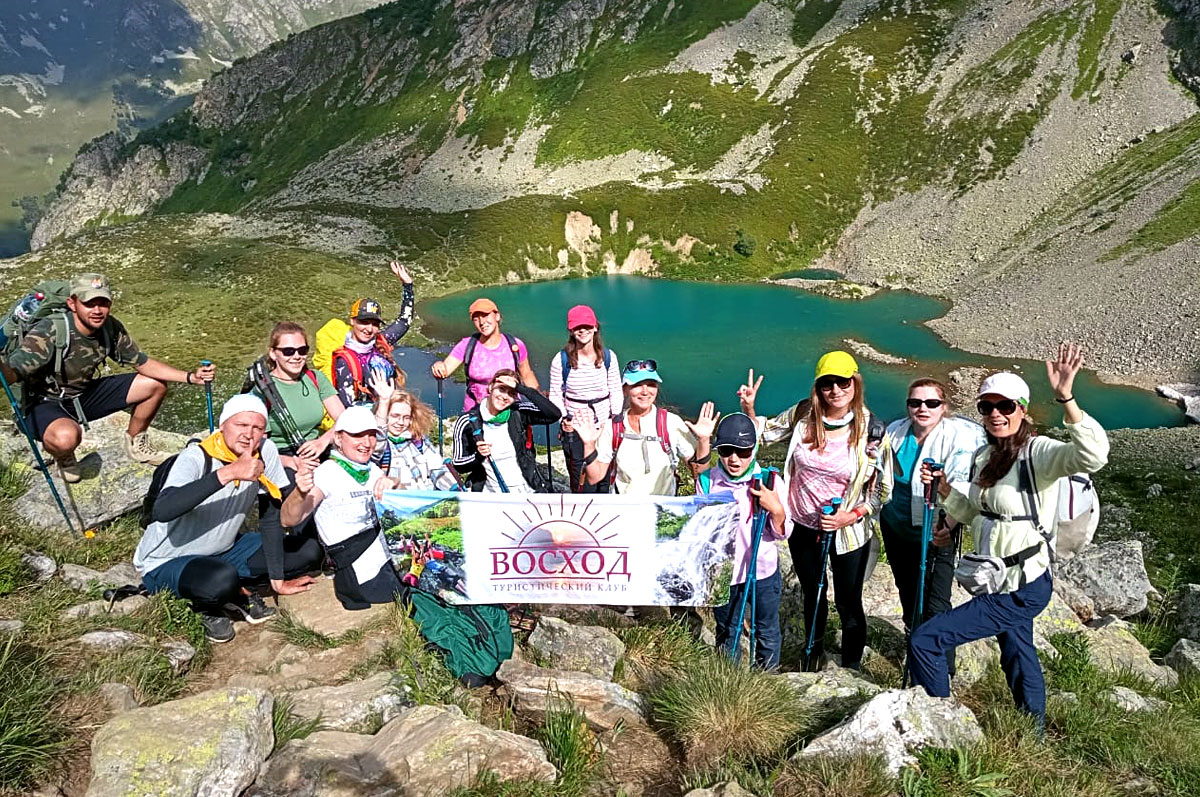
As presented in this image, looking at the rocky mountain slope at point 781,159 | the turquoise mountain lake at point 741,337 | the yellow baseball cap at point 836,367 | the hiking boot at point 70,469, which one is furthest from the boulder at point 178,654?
the rocky mountain slope at point 781,159

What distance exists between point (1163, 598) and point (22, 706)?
16.5 metres

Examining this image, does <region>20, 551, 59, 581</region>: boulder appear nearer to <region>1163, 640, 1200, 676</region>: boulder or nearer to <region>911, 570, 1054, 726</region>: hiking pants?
<region>911, 570, 1054, 726</region>: hiking pants

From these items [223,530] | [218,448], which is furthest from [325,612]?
[218,448]

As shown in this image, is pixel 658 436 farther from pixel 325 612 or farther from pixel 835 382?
pixel 325 612

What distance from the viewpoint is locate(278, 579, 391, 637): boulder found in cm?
749

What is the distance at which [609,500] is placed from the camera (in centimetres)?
711

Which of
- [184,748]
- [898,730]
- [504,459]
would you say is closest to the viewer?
[184,748]

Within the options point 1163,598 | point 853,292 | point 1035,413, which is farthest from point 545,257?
point 1163,598

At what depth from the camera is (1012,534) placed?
5.97 m

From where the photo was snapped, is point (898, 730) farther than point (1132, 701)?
No

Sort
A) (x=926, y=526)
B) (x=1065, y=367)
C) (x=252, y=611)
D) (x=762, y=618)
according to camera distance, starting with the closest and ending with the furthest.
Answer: (x=1065, y=367) < (x=926, y=526) < (x=252, y=611) < (x=762, y=618)

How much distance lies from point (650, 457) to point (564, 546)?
145 centimetres

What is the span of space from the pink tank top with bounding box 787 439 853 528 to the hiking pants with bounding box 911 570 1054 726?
1.66 m

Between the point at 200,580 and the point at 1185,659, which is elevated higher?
the point at 200,580
